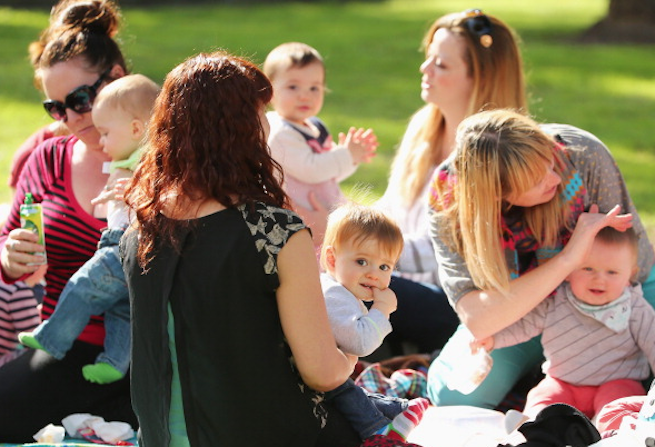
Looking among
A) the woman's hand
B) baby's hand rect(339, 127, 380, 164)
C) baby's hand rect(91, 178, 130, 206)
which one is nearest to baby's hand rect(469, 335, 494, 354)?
baby's hand rect(91, 178, 130, 206)

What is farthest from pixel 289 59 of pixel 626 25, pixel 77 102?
pixel 626 25

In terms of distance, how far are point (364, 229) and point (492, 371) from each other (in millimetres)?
1037

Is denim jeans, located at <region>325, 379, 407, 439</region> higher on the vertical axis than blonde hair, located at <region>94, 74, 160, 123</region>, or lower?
lower

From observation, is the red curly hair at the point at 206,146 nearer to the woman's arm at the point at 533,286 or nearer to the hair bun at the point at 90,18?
the woman's arm at the point at 533,286

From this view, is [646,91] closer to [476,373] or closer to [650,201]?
[650,201]

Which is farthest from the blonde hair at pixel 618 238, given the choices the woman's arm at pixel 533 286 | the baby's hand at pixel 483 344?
the baby's hand at pixel 483 344

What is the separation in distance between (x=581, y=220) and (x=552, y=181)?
0.19 meters

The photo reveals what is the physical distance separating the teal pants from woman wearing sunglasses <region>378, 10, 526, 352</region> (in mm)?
409

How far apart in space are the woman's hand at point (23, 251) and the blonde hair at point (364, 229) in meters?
1.12

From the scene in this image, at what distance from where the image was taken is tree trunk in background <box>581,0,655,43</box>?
50.3 ft

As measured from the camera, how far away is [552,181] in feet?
10.2

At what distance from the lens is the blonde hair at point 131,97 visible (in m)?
3.29

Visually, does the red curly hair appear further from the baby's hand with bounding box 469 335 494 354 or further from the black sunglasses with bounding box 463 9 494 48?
the black sunglasses with bounding box 463 9 494 48

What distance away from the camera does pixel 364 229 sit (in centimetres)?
277
